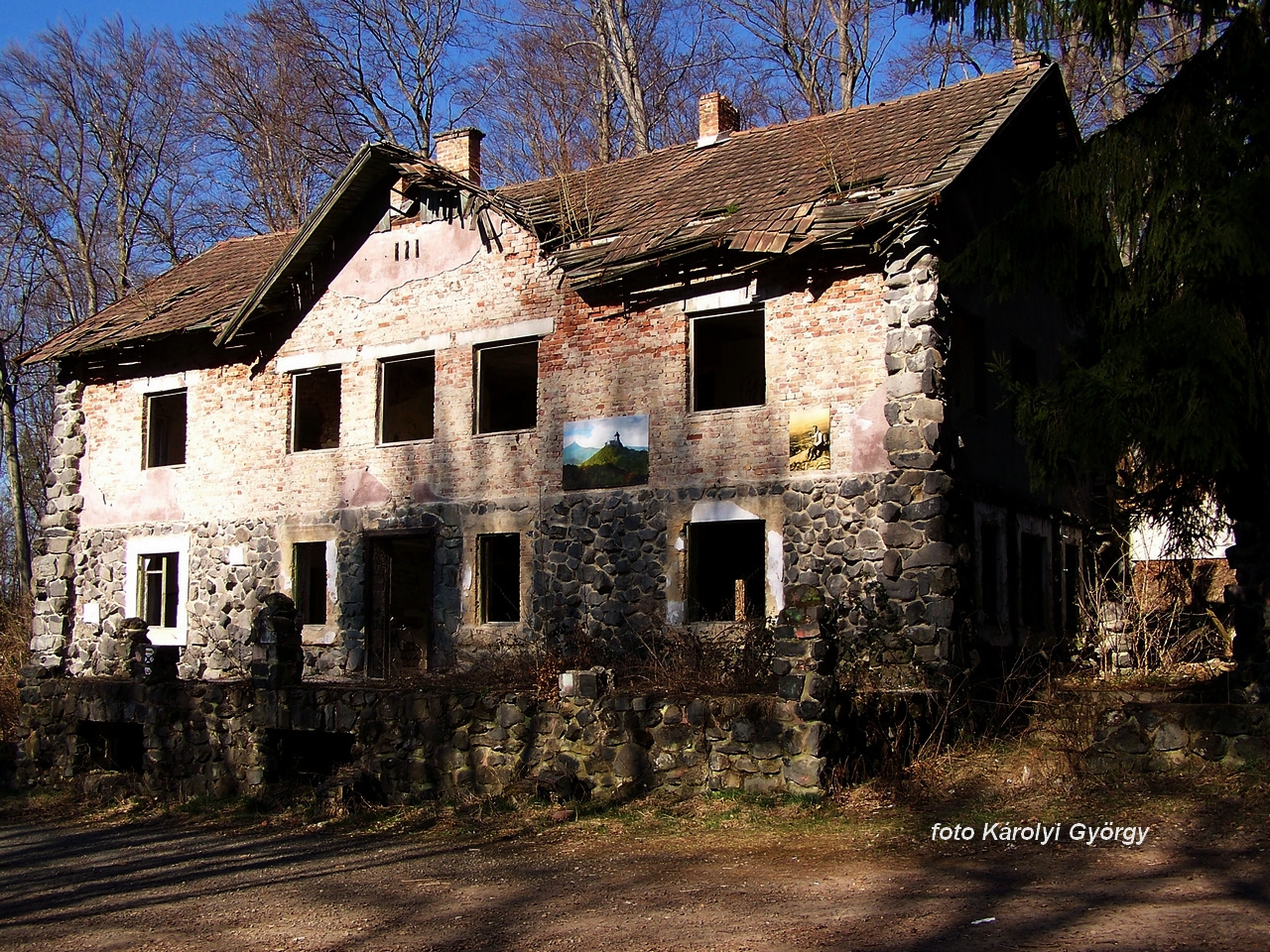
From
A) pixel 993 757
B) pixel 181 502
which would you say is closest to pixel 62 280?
pixel 181 502

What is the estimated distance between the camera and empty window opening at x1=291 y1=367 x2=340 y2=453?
18.4 m

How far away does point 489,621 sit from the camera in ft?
53.5

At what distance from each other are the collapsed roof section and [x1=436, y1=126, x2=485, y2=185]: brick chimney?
0.88 m

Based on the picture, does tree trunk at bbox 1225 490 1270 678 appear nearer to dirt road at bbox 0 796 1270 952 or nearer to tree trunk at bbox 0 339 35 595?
dirt road at bbox 0 796 1270 952

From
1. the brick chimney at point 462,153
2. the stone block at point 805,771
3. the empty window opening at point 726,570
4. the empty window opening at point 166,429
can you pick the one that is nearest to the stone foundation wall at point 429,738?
the stone block at point 805,771

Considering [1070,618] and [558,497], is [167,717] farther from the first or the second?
[1070,618]

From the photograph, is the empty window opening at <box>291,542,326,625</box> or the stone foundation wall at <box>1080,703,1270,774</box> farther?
the empty window opening at <box>291,542,326,625</box>

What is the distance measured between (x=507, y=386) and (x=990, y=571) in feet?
27.3

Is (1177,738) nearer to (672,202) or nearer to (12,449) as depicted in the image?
(672,202)

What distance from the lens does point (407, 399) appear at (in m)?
18.8

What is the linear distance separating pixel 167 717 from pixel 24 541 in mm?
15278

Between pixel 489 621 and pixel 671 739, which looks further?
pixel 489 621

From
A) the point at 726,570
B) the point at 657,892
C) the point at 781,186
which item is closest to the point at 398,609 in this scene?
the point at 726,570

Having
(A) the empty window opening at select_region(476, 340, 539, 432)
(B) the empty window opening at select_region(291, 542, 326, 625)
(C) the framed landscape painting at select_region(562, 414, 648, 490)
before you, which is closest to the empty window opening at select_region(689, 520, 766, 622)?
(C) the framed landscape painting at select_region(562, 414, 648, 490)
